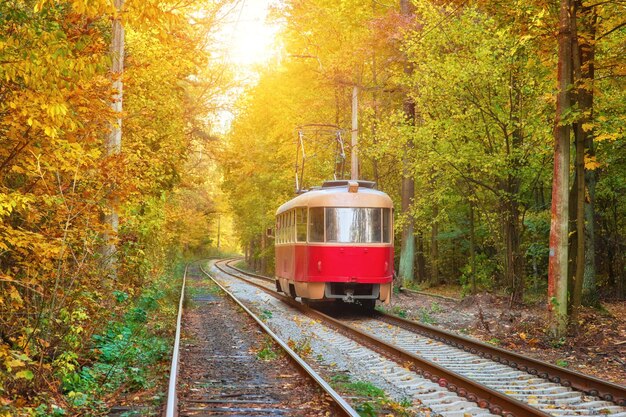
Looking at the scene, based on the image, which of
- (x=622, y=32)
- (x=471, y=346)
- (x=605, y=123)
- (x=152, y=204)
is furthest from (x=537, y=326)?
(x=152, y=204)

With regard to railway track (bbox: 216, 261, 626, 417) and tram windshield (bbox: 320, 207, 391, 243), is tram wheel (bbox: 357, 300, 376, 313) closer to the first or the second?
tram windshield (bbox: 320, 207, 391, 243)

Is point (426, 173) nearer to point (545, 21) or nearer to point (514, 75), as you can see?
point (514, 75)

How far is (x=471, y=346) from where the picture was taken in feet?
36.7

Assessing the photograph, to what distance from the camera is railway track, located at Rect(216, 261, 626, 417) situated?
7.09 m

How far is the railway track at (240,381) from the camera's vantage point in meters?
6.83

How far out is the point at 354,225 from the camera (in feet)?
54.1

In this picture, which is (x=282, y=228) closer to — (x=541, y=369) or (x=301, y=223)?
(x=301, y=223)

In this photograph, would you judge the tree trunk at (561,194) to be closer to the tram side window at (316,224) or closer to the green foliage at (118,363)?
the tram side window at (316,224)

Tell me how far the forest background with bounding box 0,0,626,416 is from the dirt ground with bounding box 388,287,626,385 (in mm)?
1044

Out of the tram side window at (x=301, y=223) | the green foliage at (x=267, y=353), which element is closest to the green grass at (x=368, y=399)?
the green foliage at (x=267, y=353)

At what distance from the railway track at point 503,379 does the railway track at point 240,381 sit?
62.4 inches

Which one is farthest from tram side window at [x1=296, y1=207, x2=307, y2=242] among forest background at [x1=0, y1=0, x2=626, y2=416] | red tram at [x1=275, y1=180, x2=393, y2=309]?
forest background at [x1=0, y1=0, x2=626, y2=416]

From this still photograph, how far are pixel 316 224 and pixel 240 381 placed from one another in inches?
330

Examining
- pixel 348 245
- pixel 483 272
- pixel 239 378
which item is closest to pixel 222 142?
pixel 483 272
